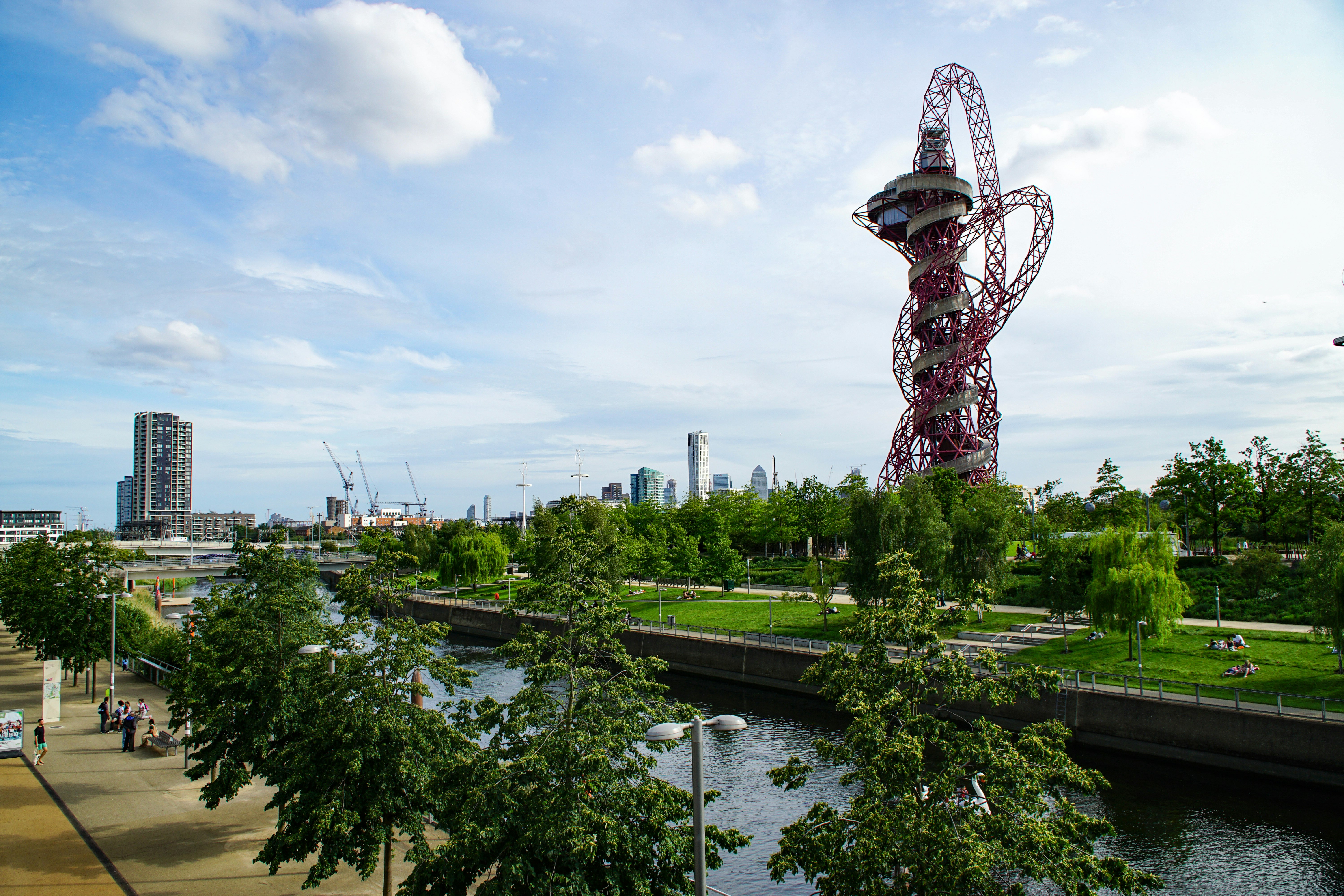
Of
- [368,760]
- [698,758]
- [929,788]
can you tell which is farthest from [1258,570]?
[368,760]

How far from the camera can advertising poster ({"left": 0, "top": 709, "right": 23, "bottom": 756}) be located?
25.9 meters

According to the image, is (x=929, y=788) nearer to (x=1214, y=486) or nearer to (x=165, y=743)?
(x=165, y=743)

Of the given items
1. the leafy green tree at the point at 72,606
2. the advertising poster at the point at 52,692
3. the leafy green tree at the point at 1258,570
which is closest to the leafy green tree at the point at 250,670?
the advertising poster at the point at 52,692

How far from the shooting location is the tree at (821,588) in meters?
46.6

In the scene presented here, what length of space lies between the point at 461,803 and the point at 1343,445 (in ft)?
229

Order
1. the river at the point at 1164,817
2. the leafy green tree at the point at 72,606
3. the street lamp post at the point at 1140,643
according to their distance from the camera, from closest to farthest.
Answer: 1. the river at the point at 1164,817
2. the street lamp post at the point at 1140,643
3. the leafy green tree at the point at 72,606

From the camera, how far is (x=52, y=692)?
29.5 metres

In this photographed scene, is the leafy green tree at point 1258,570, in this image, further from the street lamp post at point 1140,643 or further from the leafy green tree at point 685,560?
the leafy green tree at point 685,560

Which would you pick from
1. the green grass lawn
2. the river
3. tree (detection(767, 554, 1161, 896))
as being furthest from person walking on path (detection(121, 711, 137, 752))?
the green grass lawn

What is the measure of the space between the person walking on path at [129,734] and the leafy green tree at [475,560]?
2073 inches

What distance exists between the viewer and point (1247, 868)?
20.4 meters

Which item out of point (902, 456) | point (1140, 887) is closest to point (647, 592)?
point (902, 456)

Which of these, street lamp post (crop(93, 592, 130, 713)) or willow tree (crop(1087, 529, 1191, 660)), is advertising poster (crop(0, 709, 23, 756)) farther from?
willow tree (crop(1087, 529, 1191, 660))

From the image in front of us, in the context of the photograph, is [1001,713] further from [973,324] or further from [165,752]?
[973,324]
